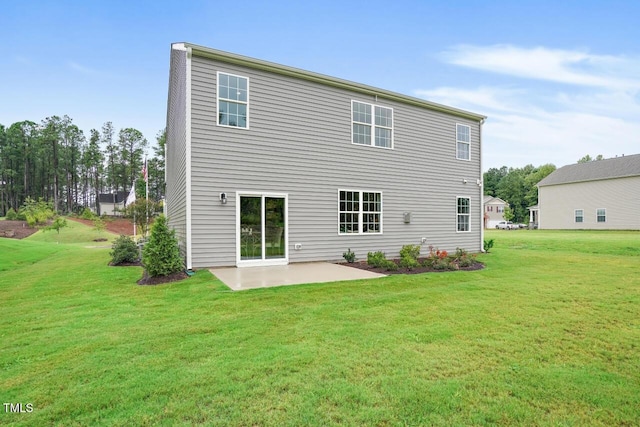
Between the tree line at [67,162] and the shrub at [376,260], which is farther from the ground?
the tree line at [67,162]

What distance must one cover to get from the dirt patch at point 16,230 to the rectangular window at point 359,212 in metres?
25.7

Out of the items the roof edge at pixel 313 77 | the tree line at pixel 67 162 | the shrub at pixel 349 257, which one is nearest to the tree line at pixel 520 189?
the roof edge at pixel 313 77

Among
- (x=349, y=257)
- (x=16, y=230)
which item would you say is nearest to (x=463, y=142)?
(x=349, y=257)

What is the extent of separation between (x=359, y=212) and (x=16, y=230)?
2908cm

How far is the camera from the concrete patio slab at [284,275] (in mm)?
6629

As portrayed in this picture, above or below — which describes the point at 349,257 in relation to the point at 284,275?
above

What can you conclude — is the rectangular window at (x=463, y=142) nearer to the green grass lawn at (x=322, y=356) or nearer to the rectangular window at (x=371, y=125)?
the rectangular window at (x=371, y=125)

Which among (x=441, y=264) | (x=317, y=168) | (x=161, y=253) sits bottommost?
(x=441, y=264)

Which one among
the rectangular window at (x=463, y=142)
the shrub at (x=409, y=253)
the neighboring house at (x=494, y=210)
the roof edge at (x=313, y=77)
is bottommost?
the shrub at (x=409, y=253)

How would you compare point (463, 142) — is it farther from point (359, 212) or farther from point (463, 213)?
point (359, 212)

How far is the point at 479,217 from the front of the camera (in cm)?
1374

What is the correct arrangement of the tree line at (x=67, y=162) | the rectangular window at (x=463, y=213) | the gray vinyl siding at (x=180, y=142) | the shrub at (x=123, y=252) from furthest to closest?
the tree line at (x=67, y=162) → the rectangular window at (x=463, y=213) → the shrub at (x=123, y=252) → the gray vinyl siding at (x=180, y=142)

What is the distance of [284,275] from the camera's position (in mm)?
7555

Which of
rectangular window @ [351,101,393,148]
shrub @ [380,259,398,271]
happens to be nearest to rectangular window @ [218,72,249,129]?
rectangular window @ [351,101,393,148]
